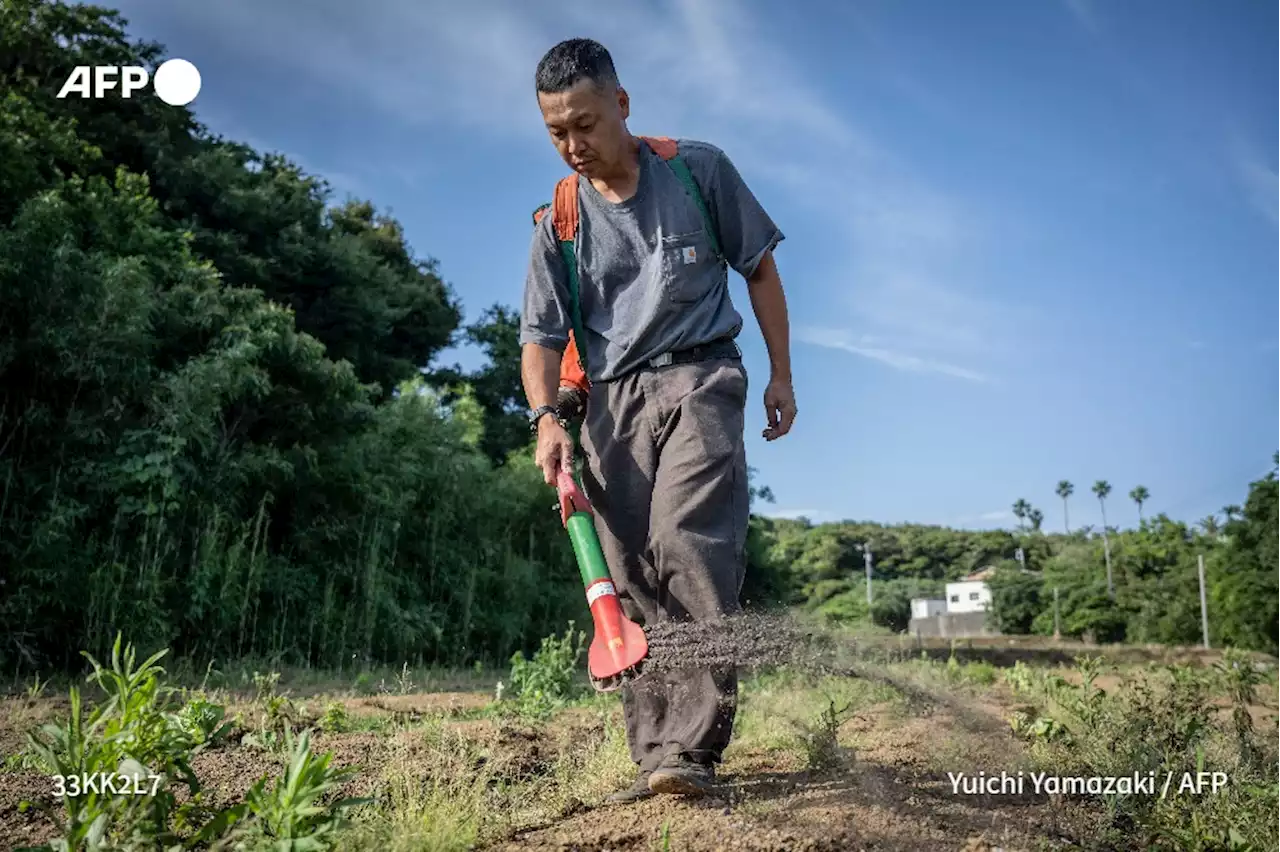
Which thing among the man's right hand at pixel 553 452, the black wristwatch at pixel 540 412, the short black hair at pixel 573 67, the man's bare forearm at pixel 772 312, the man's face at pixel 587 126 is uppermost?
the short black hair at pixel 573 67

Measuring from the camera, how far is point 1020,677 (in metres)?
7.74

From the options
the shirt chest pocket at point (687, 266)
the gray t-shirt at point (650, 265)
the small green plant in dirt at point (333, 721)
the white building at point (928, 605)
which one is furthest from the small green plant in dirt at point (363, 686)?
the white building at point (928, 605)

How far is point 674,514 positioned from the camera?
2.88 metres

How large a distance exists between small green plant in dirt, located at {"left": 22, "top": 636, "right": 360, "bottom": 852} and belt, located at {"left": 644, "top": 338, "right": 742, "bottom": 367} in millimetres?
1389

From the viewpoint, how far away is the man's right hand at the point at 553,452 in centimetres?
298

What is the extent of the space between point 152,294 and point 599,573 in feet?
28.1

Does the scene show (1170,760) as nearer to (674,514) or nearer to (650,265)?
(674,514)

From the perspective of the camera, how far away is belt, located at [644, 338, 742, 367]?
3.01 m

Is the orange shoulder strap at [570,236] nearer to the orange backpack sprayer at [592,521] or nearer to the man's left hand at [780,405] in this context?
the orange backpack sprayer at [592,521]

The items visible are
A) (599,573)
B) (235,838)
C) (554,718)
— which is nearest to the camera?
(235,838)

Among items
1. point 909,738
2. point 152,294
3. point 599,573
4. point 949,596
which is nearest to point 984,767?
point 909,738

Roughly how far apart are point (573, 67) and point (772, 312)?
0.90 meters

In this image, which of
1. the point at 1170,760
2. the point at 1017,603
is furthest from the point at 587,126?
the point at 1017,603

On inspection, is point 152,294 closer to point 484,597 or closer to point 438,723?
point 484,597
